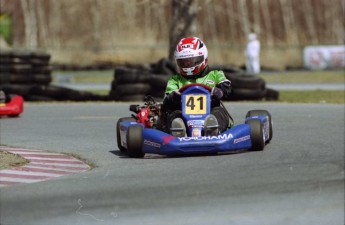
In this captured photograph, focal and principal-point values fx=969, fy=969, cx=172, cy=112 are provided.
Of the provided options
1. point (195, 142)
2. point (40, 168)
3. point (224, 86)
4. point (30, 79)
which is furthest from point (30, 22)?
point (40, 168)

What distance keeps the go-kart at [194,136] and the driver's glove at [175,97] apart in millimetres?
65

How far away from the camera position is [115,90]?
19438 millimetres

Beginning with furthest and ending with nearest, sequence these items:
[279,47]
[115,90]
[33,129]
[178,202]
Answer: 1. [279,47]
2. [115,90]
3. [33,129]
4. [178,202]

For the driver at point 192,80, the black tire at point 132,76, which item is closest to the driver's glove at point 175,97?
the driver at point 192,80

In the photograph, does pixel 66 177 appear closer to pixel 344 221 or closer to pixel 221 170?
pixel 221 170

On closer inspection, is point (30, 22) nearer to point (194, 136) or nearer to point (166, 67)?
point (166, 67)

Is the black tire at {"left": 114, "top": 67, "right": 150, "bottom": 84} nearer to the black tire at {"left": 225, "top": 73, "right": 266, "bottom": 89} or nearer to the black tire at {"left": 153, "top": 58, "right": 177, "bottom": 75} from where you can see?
the black tire at {"left": 153, "top": 58, "right": 177, "bottom": 75}

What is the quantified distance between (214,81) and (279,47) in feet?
110

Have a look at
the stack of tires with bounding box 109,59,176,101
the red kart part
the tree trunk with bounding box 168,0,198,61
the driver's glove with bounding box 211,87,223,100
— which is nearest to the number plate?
the driver's glove with bounding box 211,87,223,100

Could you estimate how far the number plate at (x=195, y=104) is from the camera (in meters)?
9.72

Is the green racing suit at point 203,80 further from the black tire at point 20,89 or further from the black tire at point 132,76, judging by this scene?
the black tire at point 20,89

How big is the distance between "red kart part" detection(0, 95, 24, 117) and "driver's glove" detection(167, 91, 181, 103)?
5672 millimetres

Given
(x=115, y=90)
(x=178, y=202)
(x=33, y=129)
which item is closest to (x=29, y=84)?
(x=115, y=90)

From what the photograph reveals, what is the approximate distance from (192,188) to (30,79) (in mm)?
13488
